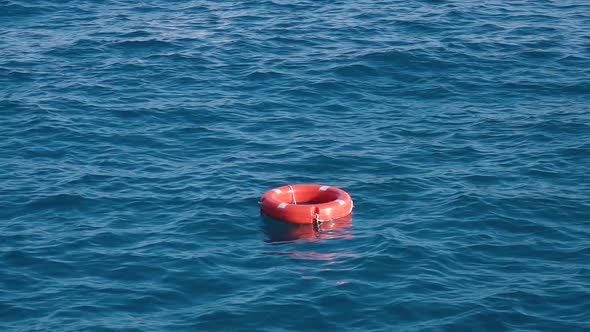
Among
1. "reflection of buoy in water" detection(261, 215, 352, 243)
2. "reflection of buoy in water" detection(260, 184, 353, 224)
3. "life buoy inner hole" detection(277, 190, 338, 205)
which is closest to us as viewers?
"reflection of buoy in water" detection(261, 215, 352, 243)

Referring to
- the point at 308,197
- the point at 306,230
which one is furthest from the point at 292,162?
the point at 306,230

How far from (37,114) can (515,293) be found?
1265 centimetres

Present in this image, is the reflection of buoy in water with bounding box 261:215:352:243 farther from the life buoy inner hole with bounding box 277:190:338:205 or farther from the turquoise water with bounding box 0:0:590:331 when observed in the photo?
the life buoy inner hole with bounding box 277:190:338:205

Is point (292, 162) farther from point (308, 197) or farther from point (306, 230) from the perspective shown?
point (306, 230)


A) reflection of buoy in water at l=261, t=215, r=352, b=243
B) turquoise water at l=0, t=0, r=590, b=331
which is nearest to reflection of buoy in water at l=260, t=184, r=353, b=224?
reflection of buoy in water at l=261, t=215, r=352, b=243

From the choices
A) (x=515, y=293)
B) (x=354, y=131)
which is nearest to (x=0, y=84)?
(x=354, y=131)

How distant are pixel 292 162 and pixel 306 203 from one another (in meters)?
2.04

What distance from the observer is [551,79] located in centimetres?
2420

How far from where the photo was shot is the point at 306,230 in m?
16.9

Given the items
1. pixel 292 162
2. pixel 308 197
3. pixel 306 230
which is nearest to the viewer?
pixel 306 230

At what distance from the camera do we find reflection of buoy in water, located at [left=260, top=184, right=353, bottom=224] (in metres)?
16.9

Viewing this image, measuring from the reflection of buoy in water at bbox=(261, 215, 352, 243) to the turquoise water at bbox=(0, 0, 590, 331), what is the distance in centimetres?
5

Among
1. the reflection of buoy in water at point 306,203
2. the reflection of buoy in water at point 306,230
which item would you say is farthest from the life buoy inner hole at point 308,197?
the reflection of buoy in water at point 306,230

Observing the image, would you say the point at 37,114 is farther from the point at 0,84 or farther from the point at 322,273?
the point at 322,273
